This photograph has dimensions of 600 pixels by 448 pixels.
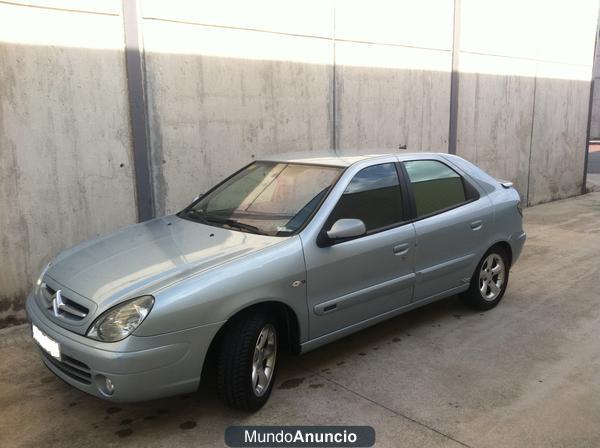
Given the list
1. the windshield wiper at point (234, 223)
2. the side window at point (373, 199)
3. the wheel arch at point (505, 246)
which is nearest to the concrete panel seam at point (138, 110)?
the windshield wiper at point (234, 223)

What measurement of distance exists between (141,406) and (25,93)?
9.31 feet

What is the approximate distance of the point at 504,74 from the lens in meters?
9.72

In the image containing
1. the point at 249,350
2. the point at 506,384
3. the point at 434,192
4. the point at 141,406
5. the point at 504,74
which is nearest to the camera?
the point at 249,350

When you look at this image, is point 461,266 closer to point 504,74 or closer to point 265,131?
point 265,131

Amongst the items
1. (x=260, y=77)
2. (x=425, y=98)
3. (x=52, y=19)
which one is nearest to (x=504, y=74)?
(x=425, y=98)

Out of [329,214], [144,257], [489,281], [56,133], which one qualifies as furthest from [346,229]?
[56,133]

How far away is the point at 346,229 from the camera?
11.6 ft

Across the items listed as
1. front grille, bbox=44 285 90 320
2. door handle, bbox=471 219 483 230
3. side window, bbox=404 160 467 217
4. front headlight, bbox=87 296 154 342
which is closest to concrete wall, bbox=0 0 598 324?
side window, bbox=404 160 467 217

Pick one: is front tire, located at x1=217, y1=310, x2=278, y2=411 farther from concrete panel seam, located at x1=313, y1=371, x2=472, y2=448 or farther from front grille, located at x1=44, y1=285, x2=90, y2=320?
front grille, located at x1=44, y1=285, x2=90, y2=320

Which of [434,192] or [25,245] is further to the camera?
[25,245]

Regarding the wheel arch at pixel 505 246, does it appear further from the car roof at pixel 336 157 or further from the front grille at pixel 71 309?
the front grille at pixel 71 309

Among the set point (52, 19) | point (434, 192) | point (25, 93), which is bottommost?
point (434, 192)

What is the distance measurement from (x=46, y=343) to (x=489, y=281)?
11.9 feet

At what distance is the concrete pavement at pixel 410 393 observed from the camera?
315cm
